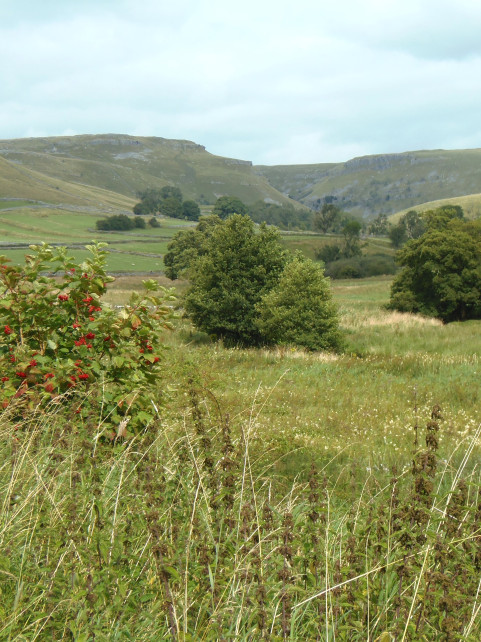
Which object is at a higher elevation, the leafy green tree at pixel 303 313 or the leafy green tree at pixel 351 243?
the leafy green tree at pixel 351 243

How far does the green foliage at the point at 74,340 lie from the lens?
5.45 metres

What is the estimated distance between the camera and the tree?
25.7 metres

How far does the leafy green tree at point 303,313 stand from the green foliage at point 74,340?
16.9 metres

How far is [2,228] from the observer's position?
344 ft

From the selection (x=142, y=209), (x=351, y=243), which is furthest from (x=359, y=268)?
(x=142, y=209)

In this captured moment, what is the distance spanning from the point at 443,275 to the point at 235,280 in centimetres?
1545

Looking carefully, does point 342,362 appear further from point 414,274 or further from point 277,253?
point 414,274

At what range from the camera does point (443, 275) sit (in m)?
34.3

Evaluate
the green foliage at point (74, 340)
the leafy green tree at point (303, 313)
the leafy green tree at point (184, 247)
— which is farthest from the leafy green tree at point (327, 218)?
the green foliage at point (74, 340)

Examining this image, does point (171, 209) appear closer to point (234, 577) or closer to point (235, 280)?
point (235, 280)

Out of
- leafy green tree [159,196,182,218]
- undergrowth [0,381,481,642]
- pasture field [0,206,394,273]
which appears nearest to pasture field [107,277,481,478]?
undergrowth [0,381,481,642]

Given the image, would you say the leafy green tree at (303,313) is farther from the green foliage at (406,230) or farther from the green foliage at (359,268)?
the green foliage at (406,230)

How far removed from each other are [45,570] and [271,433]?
7314 mm

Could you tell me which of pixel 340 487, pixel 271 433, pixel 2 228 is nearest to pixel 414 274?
pixel 271 433
